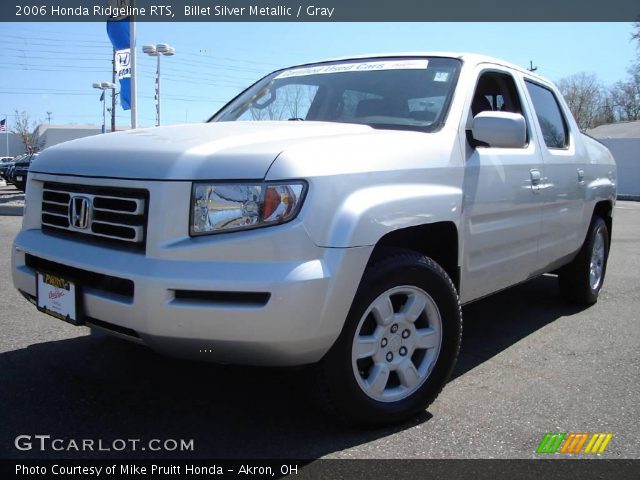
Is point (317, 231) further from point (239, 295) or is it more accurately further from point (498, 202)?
point (498, 202)

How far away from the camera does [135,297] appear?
93.2 inches

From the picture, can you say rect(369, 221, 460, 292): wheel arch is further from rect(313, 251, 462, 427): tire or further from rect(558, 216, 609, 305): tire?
rect(558, 216, 609, 305): tire

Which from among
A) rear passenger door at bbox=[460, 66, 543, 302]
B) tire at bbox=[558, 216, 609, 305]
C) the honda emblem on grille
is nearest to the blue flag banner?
tire at bbox=[558, 216, 609, 305]

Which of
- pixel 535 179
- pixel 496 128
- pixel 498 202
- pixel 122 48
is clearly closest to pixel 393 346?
pixel 498 202

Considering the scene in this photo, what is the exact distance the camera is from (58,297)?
272 centimetres

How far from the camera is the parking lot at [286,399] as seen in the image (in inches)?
105

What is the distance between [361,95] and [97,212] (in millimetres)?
1750

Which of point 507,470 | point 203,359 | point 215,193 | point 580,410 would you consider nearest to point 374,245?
point 215,193

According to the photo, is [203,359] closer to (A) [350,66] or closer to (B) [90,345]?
(B) [90,345]

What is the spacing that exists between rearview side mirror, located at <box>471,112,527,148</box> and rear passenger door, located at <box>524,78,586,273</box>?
34.6 inches

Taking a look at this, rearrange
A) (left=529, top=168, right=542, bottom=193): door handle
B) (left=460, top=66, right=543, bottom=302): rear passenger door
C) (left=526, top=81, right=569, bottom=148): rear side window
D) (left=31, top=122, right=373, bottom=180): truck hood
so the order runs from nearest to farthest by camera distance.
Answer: (left=31, top=122, right=373, bottom=180): truck hood
(left=460, top=66, right=543, bottom=302): rear passenger door
(left=529, top=168, right=542, bottom=193): door handle
(left=526, top=81, right=569, bottom=148): rear side window

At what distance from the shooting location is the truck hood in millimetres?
2422

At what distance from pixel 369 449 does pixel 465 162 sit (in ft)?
5.13

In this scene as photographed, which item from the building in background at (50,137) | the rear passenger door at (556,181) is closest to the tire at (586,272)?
the rear passenger door at (556,181)
